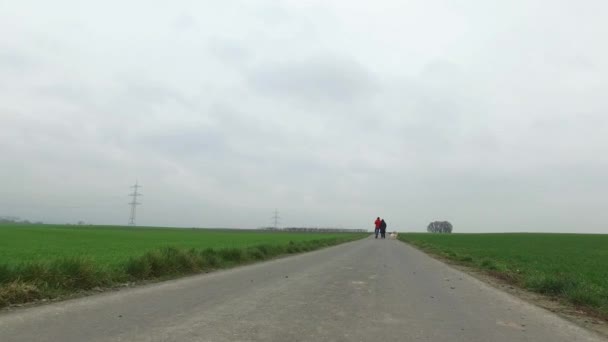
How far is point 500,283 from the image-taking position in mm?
13117

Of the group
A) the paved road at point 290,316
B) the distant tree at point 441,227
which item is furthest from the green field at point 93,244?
the distant tree at point 441,227

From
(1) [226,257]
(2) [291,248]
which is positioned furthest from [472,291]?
(2) [291,248]

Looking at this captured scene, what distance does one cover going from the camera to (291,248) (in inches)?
1072

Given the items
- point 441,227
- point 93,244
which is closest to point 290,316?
point 93,244

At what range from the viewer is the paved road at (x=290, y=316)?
5.91 m

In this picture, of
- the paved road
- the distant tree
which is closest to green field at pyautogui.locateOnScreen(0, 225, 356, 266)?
the paved road

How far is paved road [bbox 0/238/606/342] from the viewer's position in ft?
19.4

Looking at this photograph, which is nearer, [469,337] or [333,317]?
[469,337]

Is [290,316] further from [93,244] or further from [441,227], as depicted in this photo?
[441,227]

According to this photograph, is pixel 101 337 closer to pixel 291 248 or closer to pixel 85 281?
pixel 85 281

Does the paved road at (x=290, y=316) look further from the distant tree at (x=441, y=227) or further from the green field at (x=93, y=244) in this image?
the distant tree at (x=441, y=227)

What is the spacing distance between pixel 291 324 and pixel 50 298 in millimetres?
5088

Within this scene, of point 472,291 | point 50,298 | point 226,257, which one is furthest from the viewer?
point 226,257

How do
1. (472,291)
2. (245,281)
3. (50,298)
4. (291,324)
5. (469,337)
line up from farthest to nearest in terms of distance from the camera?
1. (245,281)
2. (472,291)
3. (50,298)
4. (291,324)
5. (469,337)
